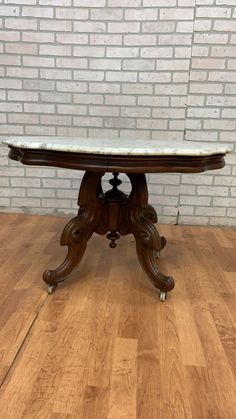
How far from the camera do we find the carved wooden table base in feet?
5.32

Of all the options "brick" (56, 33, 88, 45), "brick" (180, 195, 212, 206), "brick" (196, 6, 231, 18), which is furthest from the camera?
"brick" (180, 195, 212, 206)

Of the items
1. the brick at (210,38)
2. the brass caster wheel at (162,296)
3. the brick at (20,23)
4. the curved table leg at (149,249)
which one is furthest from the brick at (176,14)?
the brass caster wheel at (162,296)

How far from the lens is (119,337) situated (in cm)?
136

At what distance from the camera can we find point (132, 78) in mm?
2516

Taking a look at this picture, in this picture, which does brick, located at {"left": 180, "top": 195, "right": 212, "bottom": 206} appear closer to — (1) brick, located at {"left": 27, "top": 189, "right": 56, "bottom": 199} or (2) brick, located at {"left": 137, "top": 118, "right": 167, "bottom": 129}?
(2) brick, located at {"left": 137, "top": 118, "right": 167, "bottom": 129}

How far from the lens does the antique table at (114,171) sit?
54.4 inches

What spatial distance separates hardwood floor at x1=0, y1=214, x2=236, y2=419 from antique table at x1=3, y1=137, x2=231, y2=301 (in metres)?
0.16

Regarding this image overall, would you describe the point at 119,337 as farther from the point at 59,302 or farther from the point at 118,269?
the point at 118,269

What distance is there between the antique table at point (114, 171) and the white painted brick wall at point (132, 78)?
986 millimetres

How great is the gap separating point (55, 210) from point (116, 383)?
1.80 metres

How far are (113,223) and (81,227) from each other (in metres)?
0.15

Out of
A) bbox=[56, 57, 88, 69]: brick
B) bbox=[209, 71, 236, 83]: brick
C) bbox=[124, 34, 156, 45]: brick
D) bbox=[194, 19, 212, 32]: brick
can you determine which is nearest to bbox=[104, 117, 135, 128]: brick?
bbox=[56, 57, 88, 69]: brick

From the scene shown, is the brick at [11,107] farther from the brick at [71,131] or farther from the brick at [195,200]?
the brick at [195,200]

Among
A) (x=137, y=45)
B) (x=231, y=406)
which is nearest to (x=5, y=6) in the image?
(x=137, y=45)
